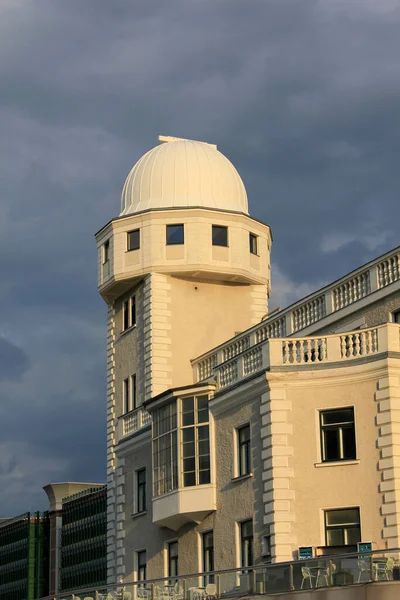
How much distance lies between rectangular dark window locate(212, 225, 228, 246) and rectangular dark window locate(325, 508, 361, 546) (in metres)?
16.4

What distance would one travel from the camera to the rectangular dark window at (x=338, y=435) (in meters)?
40.0

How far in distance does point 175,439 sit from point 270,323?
546 cm

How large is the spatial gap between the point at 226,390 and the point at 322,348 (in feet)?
15.1

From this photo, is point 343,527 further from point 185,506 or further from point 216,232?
point 216,232

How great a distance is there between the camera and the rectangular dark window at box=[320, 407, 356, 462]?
40.0 m

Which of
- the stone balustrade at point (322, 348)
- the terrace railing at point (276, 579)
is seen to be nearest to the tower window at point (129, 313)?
the stone balustrade at point (322, 348)

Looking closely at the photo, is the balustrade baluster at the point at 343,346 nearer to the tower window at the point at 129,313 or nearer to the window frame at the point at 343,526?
the window frame at the point at 343,526

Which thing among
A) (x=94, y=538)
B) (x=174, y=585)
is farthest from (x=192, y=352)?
(x=94, y=538)

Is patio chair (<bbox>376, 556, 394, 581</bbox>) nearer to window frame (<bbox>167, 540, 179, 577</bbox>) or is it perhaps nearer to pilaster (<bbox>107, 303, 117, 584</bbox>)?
window frame (<bbox>167, 540, 179, 577</bbox>)

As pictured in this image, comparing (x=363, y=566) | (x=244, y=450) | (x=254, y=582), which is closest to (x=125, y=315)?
(x=244, y=450)

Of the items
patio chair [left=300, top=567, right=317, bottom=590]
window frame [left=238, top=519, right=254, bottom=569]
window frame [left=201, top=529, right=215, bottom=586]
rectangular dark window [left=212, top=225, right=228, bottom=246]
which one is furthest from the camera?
rectangular dark window [left=212, top=225, right=228, bottom=246]

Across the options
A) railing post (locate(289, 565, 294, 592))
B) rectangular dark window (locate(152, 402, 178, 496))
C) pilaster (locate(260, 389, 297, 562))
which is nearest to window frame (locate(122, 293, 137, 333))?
rectangular dark window (locate(152, 402, 178, 496))

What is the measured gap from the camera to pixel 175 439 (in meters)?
46.3

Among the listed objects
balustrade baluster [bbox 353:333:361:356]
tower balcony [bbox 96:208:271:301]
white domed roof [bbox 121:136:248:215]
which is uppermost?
white domed roof [bbox 121:136:248:215]
